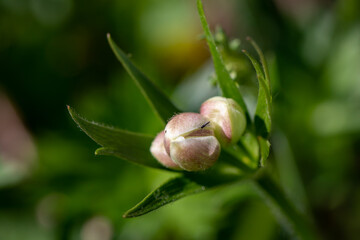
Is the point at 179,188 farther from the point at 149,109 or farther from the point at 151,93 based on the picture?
the point at 149,109

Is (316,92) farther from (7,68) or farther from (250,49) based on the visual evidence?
(7,68)

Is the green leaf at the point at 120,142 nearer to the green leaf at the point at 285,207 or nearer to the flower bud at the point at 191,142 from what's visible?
the flower bud at the point at 191,142

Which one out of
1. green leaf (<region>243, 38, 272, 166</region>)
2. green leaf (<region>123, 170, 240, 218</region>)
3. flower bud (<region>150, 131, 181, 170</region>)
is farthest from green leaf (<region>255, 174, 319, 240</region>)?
flower bud (<region>150, 131, 181, 170</region>)

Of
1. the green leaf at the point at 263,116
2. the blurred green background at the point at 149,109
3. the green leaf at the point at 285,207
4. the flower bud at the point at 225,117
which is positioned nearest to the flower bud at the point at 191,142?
the flower bud at the point at 225,117

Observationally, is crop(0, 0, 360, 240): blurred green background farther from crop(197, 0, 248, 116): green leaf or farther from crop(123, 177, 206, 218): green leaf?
crop(123, 177, 206, 218): green leaf

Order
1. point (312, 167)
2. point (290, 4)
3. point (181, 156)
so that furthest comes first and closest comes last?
point (290, 4) → point (312, 167) → point (181, 156)

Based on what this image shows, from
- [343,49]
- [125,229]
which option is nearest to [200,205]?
[125,229]
